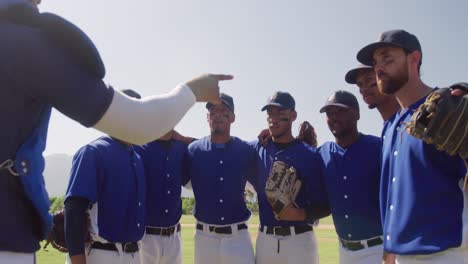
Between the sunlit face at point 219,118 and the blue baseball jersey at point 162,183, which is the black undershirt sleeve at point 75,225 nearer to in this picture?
the blue baseball jersey at point 162,183

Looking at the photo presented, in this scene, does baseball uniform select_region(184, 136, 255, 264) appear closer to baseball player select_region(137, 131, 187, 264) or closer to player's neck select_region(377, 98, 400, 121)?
baseball player select_region(137, 131, 187, 264)

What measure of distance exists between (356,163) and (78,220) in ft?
10.5

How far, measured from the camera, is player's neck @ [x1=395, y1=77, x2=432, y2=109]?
3709 mm

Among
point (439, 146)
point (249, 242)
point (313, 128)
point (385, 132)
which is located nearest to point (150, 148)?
point (249, 242)

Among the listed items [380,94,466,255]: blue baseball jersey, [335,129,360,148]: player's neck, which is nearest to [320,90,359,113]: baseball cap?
[335,129,360,148]: player's neck

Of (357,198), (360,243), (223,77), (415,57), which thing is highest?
(415,57)

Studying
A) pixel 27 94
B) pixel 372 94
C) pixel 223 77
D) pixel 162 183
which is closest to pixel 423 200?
pixel 223 77

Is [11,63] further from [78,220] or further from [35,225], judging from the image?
[78,220]

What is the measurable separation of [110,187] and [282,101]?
2966 millimetres

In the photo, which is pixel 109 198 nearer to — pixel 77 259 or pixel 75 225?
pixel 75 225

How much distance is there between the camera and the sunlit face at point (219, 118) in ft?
22.3

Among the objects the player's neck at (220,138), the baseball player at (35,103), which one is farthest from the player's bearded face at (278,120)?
the baseball player at (35,103)

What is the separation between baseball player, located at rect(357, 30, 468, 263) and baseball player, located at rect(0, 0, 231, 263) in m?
2.29

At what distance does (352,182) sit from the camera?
5348 mm
